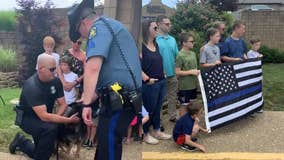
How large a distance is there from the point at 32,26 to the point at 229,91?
680 centimetres

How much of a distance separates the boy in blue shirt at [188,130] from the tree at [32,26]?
6.19m


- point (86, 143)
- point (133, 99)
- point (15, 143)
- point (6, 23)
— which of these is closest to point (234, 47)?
point (86, 143)

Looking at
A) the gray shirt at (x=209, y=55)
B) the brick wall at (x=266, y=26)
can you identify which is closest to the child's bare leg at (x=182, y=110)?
the gray shirt at (x=209, y=55)

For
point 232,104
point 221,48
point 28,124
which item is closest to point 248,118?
point 232,104

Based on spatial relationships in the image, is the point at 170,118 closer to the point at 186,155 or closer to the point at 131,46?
the point at 186,155

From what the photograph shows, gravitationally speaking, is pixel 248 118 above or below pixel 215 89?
below

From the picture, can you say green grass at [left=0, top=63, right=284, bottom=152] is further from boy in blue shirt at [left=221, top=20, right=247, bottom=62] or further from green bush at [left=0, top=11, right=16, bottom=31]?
green bush at [left=0, top=11, right=16, bottom=31]

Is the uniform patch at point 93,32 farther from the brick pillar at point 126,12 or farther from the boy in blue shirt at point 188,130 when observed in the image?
the brick pillar at point 126,12

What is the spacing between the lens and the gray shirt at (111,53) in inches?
156

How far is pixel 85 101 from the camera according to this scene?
3973 millimetres

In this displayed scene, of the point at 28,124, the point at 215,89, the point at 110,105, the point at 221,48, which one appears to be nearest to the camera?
the point at 110,105

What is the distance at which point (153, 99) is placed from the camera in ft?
20.8

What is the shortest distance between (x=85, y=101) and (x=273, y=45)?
1450cm

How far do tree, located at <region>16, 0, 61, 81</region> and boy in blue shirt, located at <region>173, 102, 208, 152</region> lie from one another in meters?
6.19
